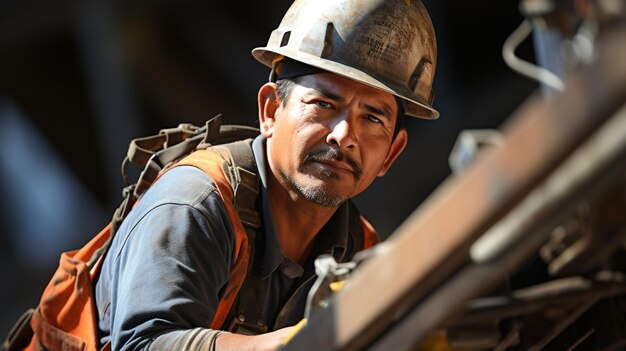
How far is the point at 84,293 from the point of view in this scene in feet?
12.1

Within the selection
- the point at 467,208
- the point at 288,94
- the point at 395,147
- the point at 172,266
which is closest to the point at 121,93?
the point at 395,147

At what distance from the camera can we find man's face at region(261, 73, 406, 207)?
3746mm

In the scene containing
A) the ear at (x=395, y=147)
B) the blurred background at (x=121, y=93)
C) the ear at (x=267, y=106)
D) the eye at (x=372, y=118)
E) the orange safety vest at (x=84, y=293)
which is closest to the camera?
the orange safety vest at (x=84, y=293)

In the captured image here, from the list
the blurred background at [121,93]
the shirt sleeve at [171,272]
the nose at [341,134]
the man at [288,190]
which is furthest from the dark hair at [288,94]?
the blurred background at [121,93]

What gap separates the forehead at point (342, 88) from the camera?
12.5 ft

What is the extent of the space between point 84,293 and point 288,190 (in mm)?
660

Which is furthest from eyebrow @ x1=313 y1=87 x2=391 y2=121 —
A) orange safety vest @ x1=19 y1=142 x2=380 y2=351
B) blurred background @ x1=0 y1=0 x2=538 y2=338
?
blurred background @ x1=0 y1=0 x2=538 y2=338

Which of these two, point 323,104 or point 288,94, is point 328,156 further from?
point 288,94

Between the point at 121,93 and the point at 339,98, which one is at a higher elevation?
the point at 339,98

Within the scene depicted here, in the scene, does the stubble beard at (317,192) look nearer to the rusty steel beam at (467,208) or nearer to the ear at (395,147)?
the ear at (395,147)

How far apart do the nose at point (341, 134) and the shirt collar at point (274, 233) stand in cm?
24

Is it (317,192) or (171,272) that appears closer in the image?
(171,272)

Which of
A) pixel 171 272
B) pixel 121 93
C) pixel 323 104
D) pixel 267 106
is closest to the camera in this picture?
pixel 171 272

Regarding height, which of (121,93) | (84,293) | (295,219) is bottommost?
(121,93)
